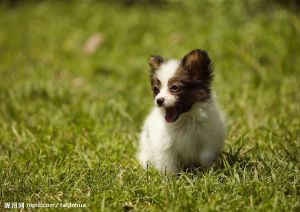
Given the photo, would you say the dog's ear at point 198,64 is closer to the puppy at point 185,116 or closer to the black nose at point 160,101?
the puppy at point 185,116

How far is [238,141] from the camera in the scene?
3664 millimetres

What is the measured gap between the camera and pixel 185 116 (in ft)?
10.4

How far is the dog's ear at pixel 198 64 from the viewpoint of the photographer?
2896 millimetres

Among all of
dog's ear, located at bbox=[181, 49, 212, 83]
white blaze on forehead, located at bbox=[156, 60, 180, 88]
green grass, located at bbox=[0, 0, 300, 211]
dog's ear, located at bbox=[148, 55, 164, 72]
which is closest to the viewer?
green grass, located at bbox=[0, 0, 300, 211]

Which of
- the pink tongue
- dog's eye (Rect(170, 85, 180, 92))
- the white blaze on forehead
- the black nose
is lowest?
the pink tongue

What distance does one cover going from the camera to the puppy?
2971mm

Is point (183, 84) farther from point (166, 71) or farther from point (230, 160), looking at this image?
point (230, 160)

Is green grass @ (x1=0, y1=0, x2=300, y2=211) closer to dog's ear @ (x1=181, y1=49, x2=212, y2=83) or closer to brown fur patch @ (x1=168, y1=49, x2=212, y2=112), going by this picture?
brown fur patch @ (x1=168, y1=49, x2=212, y2=112)

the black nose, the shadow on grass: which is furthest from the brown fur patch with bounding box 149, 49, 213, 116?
the shadow on grass

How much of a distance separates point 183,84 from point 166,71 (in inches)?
8.7

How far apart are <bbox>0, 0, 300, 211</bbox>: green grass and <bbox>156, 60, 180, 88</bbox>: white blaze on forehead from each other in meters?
0.90

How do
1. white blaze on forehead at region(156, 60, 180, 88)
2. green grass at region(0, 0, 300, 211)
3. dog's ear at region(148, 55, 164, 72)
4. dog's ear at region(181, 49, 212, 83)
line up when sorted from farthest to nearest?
1. dog's ear at region(148, 55, 164, 72)
2. white blaze on forehead at region(156, 60, 180, 88)
3. dog's ear at region(181, 49, 212, 83)
4. green grass at region(0, 0, 300, 211)

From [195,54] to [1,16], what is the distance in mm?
10113

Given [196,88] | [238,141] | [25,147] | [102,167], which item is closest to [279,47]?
[238,141]
